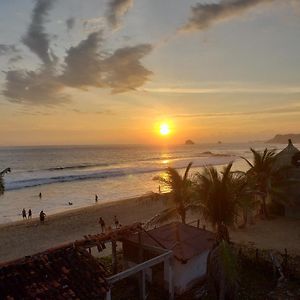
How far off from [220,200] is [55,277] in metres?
6.96

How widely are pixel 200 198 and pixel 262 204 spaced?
14.2 meters

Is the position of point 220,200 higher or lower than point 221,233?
higher

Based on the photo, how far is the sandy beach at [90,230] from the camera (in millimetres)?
22766

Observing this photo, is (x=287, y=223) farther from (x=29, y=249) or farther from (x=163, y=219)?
(x=29, y=249)

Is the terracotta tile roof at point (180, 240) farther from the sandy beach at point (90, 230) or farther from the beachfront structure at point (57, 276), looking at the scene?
the sandy beach at point (90, 230)

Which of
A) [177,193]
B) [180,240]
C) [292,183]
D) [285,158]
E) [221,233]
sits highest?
[285,158]

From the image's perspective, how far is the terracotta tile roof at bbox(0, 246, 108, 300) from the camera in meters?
10.1

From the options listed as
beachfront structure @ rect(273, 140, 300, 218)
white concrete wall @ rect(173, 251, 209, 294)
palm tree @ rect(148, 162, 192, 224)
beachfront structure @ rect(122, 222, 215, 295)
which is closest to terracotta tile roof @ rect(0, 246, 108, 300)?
beachfront structure @ rect(122, 222, 215, 295)

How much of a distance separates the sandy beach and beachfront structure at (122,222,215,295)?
251 inches

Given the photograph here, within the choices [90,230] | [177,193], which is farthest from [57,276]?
[90,230]

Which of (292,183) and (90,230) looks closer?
(292,183)

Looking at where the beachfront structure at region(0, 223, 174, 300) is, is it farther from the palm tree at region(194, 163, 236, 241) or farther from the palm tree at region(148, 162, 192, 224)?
the palm tree at region(148, 162, 192, 224)

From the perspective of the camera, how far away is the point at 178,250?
15.3 meters

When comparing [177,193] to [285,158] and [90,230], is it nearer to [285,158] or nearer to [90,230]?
[285,158]
